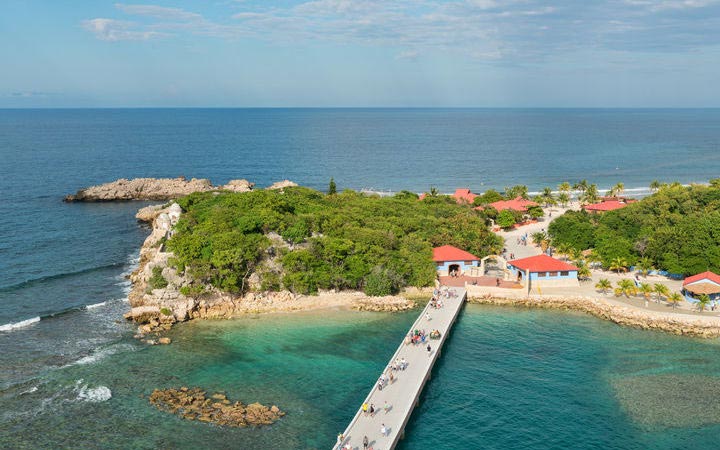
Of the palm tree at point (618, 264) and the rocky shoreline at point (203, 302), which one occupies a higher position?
the palm tree at point (618, 264)

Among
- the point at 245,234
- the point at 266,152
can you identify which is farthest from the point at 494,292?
the point at 266,152

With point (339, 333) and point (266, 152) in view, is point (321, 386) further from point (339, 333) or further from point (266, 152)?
point (266, 152)

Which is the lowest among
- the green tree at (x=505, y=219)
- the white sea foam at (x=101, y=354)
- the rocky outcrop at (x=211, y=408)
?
the rocky outcrop at (x=211, y=408)

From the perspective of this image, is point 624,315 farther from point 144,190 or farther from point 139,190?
point 139,190

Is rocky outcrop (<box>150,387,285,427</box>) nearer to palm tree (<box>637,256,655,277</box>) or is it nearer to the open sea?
the open sea

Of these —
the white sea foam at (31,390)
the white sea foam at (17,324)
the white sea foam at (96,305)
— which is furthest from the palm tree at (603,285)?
the white sea foam at (17,324)

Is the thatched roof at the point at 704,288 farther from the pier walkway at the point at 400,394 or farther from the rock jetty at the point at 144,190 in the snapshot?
the rock jetty at the point at 144,190

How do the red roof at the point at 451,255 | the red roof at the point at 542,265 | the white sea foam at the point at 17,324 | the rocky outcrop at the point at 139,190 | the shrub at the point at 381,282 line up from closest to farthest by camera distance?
the white sea foam at the point at 17,324 → the shrub at the point at 381,282 → the red roof at the point at 542,265 → the red roof at the point at 451,255 → the rocky outcrop at the point at 139,190
